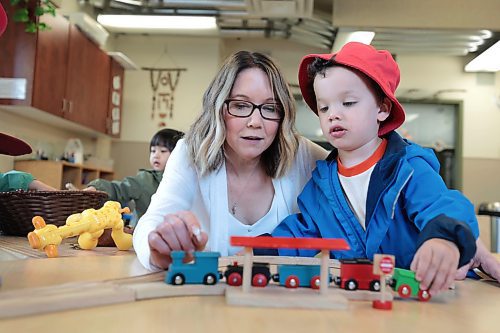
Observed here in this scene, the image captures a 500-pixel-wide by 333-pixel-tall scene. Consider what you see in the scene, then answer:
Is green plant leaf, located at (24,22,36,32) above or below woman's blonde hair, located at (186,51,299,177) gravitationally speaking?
above

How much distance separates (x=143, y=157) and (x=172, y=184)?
203 inches

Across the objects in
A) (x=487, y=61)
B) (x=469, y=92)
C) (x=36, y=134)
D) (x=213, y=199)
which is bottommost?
(x=213, y=199)

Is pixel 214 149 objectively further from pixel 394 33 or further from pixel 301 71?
pixel 394 33

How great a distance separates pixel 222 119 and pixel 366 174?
0.38 m

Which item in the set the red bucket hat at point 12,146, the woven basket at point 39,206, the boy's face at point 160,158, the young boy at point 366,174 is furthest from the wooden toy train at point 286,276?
the boy's face at point 160,158

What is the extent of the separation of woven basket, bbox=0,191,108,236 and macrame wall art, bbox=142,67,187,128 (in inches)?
186

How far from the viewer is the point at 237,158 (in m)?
1.42

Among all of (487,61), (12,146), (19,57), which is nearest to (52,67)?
(19,57)

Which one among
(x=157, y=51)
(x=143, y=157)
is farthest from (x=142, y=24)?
(x=143, y=157)

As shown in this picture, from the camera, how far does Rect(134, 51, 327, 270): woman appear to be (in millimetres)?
1263

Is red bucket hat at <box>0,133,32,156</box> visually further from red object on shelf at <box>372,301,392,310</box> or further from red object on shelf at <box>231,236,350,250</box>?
red object on shelf at <box>372,301,392,310</box>

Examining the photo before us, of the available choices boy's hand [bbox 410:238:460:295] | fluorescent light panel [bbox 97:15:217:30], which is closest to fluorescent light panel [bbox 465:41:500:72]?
fluorescent light panel [bbox 97:15:217:30]

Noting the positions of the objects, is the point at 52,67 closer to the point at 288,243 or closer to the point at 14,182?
the point at 14,182

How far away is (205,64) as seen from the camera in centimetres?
631
